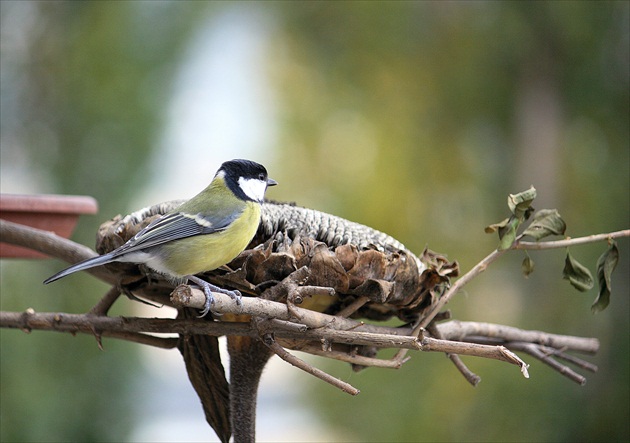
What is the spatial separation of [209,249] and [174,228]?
0.12 feet

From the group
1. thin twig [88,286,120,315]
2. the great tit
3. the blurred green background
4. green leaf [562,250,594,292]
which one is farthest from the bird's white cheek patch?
the blurred green background

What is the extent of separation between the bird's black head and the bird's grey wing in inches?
1.4

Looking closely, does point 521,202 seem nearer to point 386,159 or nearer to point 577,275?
point 577,275

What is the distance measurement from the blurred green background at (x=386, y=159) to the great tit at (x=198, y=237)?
2.63 feet

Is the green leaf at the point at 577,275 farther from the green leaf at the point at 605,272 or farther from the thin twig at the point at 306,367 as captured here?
the thin twig at the point at 306,367

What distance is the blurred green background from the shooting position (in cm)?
142

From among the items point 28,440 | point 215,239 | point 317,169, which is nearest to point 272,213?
point 215,239

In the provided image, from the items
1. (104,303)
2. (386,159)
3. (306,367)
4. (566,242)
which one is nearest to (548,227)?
(566,242)

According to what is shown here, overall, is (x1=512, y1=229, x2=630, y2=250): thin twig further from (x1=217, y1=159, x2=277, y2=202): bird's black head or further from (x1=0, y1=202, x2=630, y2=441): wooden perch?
(x1=217, y1=159, x2=277, y2=202): bird's black head

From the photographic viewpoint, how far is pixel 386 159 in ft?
5.74

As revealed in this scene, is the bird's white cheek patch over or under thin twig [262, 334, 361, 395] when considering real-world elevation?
over

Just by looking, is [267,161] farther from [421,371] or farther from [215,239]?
[215,239]

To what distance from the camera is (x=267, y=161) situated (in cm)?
179

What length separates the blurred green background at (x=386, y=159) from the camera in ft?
4.64
